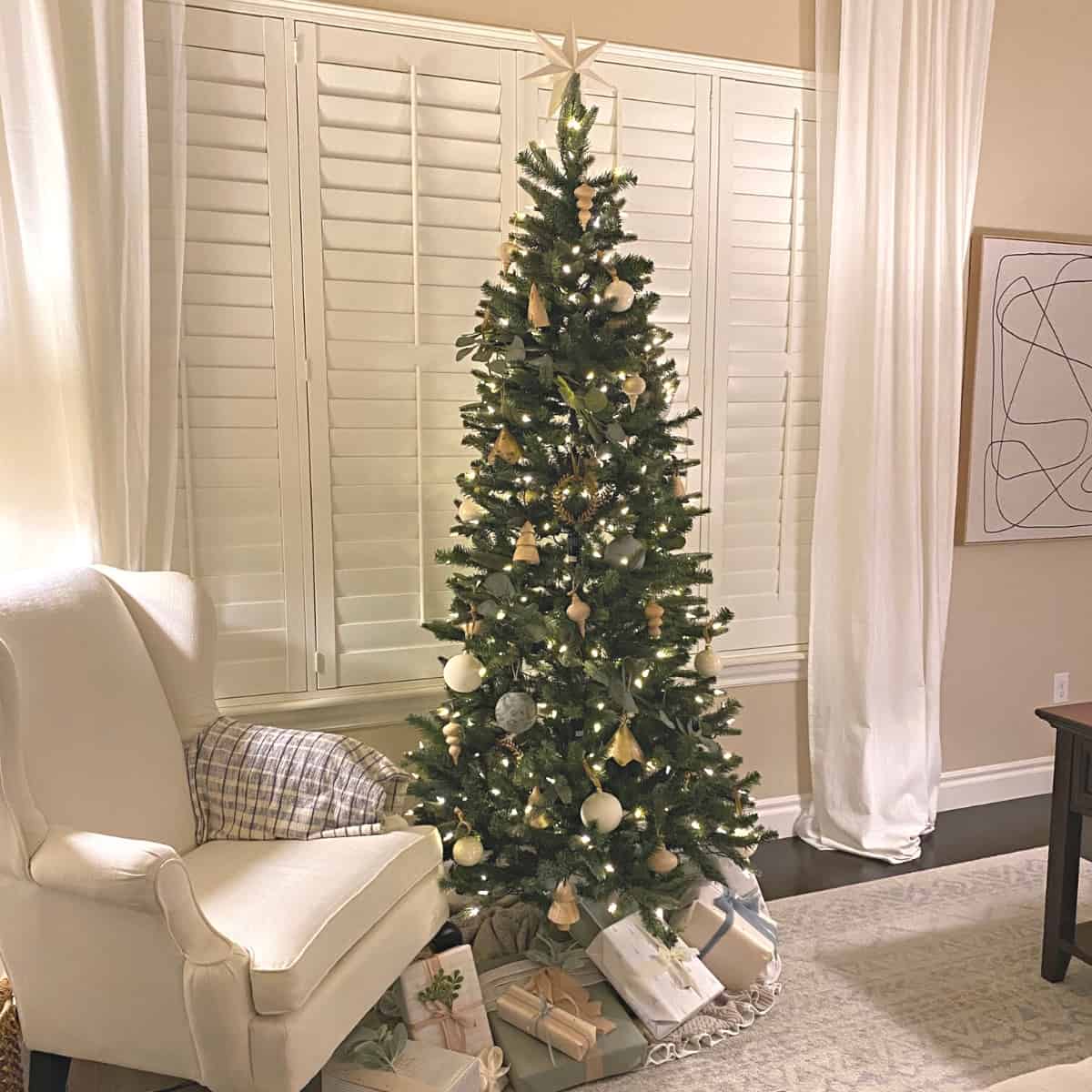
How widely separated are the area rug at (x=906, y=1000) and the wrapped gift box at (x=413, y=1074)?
33cm

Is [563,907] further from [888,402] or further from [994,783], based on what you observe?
[994,783]

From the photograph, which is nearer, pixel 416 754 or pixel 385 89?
pixel 416 754

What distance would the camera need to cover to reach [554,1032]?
212 cm

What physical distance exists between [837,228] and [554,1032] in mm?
2356

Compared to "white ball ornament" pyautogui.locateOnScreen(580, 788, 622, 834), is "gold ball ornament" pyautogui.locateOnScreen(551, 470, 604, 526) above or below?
above

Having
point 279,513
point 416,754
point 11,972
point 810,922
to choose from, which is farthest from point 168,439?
point 810,922

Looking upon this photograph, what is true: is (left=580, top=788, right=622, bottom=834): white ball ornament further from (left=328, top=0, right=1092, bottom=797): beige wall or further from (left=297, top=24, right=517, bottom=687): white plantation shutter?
(left=328, top=0, right=1092, bottom=797): beige wall

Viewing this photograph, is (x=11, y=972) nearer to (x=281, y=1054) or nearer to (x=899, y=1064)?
(x=281, y=1054)

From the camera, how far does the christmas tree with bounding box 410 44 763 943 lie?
229 cm

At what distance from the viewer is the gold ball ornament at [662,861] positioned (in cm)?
235

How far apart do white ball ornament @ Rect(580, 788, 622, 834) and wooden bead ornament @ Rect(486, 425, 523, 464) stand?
2.59 feet

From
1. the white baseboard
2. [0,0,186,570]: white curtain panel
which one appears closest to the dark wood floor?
the white baseboard

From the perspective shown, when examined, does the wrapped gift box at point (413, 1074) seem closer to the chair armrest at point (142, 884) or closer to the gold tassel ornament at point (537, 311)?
the chair armrest at point (142, 884)

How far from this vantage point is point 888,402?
10.3 feet
